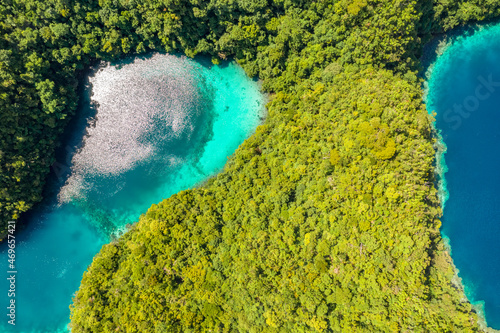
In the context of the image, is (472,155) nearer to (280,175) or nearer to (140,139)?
(280,175)

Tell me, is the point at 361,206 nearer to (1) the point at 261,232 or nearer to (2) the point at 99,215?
(1) the point at 261,232

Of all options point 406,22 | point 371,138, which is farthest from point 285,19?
point 371,138

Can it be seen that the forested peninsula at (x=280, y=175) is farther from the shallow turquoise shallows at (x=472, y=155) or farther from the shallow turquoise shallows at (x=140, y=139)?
the shallow turquoise shallows at (x=472, y=155)

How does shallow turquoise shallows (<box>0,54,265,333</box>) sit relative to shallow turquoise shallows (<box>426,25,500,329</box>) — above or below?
below

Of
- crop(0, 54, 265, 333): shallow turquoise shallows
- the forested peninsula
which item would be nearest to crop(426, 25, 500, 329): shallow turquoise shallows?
the forested peninsula

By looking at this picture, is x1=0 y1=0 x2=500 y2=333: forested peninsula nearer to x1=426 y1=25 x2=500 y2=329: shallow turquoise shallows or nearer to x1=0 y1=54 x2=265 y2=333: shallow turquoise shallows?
x1=0 y1=54 x2=265 y2=333: shallow turquoise shallows

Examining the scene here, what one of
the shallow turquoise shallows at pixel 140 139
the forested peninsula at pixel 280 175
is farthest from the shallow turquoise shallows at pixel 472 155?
the shallow turquoise shallows at pixel 140 139

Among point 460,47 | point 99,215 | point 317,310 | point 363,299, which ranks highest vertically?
point 460,47
